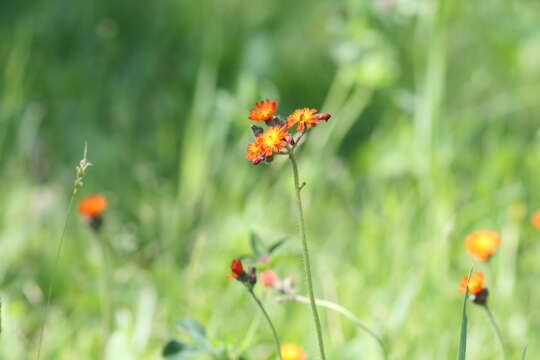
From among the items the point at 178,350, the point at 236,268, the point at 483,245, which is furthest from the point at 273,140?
the point at 483,245

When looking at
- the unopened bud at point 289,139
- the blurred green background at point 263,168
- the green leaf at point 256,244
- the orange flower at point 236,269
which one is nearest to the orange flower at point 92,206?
the blurred green background at point 263,168

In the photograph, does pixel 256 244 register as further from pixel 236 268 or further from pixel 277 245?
pixel 236 268

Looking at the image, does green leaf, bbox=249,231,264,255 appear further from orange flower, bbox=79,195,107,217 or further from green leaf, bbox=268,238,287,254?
orange flower, bbox=79,195,107,217

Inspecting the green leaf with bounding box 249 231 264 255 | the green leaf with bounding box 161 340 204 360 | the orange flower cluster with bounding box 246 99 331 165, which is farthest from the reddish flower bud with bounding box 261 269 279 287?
the orange flower cluster with bounding box 246 99 331 165

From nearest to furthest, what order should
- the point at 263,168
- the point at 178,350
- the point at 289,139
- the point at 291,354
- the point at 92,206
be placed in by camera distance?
the point at 289,139
the point at 178,350
the point at 291,354
the point at 92,206
the point at 263,168

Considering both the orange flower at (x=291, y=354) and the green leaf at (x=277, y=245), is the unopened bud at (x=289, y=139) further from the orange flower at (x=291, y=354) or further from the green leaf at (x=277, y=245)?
the orange flower at (x=291, y=354)

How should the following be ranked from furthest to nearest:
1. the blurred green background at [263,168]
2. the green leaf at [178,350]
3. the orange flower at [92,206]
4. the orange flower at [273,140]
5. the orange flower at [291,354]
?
the blurred green background at [263,168], the orange flower at [92,206], the orange flower at [291,354], the green leaf at [178,350], the orange flower at [273,140]

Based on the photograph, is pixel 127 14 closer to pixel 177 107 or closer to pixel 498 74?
pixel 177 107
